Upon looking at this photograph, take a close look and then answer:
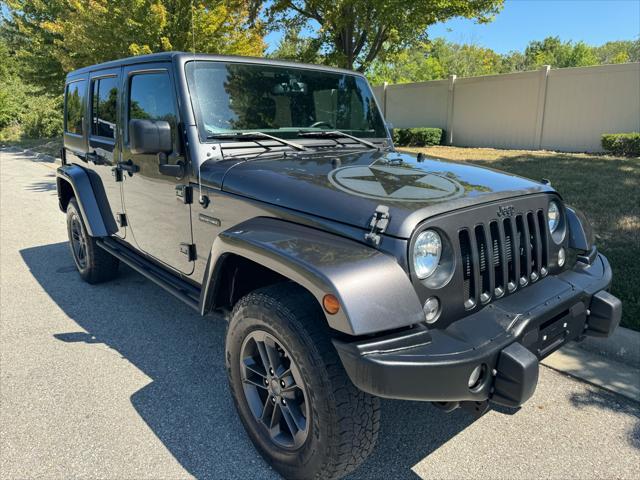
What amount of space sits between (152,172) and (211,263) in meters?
1.17

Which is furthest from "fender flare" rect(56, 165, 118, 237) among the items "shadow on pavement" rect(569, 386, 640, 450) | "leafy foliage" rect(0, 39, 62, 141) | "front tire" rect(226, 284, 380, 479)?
"leafy foliage" rect(0, 39, 62, 141)

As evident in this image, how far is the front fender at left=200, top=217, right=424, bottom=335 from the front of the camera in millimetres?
1767

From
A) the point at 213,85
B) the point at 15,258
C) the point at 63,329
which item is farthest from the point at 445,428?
the point at 15,258

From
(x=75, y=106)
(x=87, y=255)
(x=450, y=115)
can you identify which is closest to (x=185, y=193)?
(x=87, y=255)

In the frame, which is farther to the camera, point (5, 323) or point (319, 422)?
point (5, 323)

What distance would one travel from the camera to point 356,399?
1.95 meters

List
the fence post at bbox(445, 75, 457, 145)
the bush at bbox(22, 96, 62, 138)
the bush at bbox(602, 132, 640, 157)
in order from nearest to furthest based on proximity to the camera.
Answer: the bush at bbox(602, 132, 640, 157) → the fence post at bbox(445, 75, 457, 145) → the bush at bbox(22, 96, 62, 138)

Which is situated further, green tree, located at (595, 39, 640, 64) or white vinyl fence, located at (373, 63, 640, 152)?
green tree, located at (595, 39, 640, 64)

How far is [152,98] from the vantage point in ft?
10.7

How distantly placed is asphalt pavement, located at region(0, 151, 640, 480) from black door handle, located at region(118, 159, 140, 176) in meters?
1.24

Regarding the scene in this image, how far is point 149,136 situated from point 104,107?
170 centimetres

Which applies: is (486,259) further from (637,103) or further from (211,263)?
(637,103)

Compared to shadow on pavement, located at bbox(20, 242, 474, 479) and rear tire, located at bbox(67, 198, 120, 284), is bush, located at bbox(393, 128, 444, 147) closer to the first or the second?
rear tire, located at bbox(67, 198, 120, 284)

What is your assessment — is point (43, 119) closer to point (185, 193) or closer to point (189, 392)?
point (185, 193)
